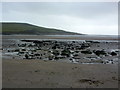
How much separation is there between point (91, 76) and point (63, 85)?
283cm

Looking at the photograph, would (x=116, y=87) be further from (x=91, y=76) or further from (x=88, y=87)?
(x=91, y=76)

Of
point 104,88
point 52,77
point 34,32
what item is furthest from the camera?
point 34,32

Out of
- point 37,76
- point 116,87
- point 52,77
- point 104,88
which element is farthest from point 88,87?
point 37,76

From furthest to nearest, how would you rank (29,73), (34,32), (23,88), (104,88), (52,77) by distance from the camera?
(34,32)
(29,73)
(52,77)
(104,88)
(23,88)

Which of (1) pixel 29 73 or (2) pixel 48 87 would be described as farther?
(1) pixel 29 73

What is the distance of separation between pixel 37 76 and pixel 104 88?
3.75 metres

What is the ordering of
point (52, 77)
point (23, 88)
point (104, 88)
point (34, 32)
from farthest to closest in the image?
point (34, 32), point (52, 77), point (104, 88), point (23, 88)

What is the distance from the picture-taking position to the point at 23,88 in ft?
29.5

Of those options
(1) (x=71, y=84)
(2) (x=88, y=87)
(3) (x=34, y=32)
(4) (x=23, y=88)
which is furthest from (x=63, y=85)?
(3) (x=34, y=32)

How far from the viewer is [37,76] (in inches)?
445

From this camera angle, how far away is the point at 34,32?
141750mm

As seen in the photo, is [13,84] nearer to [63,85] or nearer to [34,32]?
[63,85]

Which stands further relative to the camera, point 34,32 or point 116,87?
point 34,32

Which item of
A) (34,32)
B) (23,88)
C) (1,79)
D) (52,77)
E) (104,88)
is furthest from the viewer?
(34,32)
